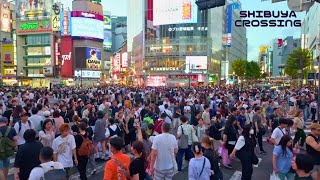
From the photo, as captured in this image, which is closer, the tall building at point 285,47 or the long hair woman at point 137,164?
the long hair woman at point 137,164

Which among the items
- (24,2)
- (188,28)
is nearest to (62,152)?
(188,28)

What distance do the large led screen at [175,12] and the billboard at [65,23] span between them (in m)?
25.6

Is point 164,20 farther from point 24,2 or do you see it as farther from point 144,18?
point 24,2

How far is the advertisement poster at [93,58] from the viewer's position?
93125 mm

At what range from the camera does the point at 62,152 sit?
21.2 ft

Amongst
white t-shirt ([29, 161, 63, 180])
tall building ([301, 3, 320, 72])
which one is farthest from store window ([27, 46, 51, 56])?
white t-shirt ([29, 161, 63, 180])

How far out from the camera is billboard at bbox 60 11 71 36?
91312 mm

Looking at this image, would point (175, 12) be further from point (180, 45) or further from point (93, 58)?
point (93, 58)

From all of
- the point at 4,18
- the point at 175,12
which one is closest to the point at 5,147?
the point at 175,12

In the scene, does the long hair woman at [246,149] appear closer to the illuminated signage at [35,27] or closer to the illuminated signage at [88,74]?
the illuminated signage at [88,74]

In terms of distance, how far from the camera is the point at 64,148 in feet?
21.2

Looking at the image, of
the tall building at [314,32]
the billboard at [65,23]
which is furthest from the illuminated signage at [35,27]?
the tall building at [314,32]

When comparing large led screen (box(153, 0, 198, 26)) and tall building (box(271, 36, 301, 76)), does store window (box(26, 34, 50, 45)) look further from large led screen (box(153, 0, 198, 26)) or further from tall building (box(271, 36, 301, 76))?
tall building (box(271, 36, 301, 76))

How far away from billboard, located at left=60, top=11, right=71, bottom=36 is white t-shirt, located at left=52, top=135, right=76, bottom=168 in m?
90.2
